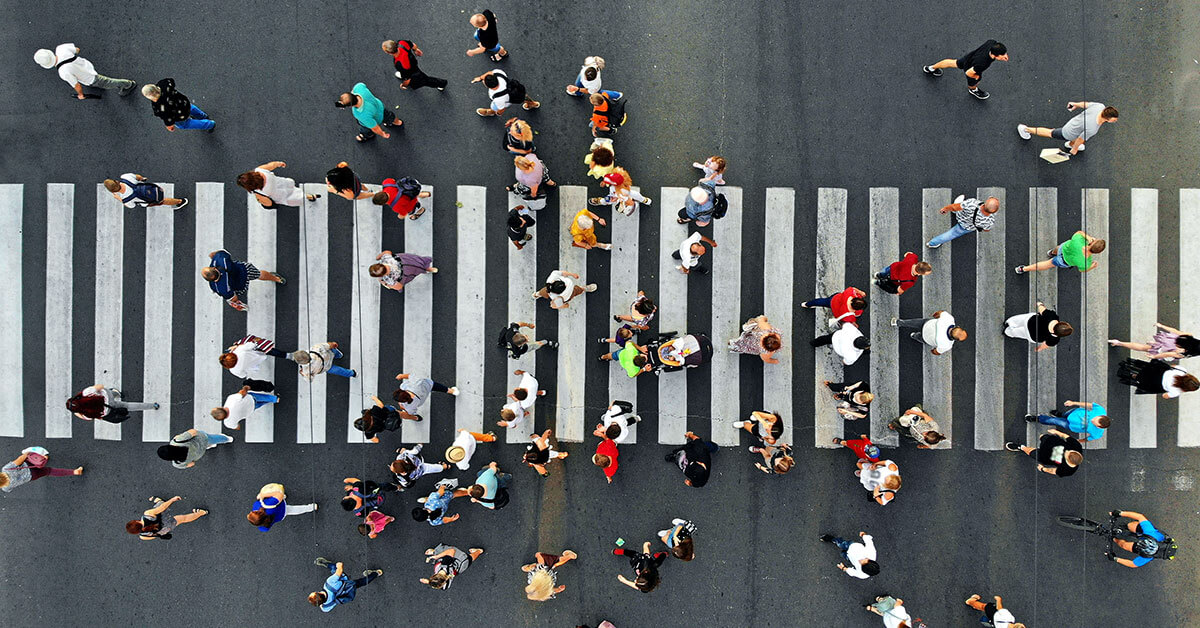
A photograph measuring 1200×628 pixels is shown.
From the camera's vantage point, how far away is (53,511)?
29.1 ft

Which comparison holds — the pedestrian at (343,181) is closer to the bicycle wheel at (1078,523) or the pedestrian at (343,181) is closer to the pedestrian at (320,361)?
the pedestrian at (320,361)

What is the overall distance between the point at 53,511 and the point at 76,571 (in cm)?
95

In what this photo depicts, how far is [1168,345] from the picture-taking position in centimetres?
795

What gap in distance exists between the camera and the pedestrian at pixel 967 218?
7.99m

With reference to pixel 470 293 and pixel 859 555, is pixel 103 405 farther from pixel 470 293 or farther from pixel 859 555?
pixel 859 555

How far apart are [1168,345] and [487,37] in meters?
9.86

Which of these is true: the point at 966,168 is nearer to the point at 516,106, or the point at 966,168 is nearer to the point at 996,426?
the point at 996,426

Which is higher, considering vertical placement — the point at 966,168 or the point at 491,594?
the point at 966,168

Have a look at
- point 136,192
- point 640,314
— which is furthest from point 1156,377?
point 136,192

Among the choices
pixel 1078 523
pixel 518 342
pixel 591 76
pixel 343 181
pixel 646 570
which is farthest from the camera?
pixel 1078 523

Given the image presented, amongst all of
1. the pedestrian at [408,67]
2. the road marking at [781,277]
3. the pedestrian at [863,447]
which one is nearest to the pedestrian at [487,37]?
the pedestrian at [408,67]

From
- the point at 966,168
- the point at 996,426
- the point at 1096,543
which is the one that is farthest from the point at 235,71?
the point at 1096,543

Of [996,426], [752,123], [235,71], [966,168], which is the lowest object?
[996,426]

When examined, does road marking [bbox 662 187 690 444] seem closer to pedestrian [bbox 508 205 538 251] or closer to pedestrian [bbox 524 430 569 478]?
pedestrian [bbox 524 430 569 478]
